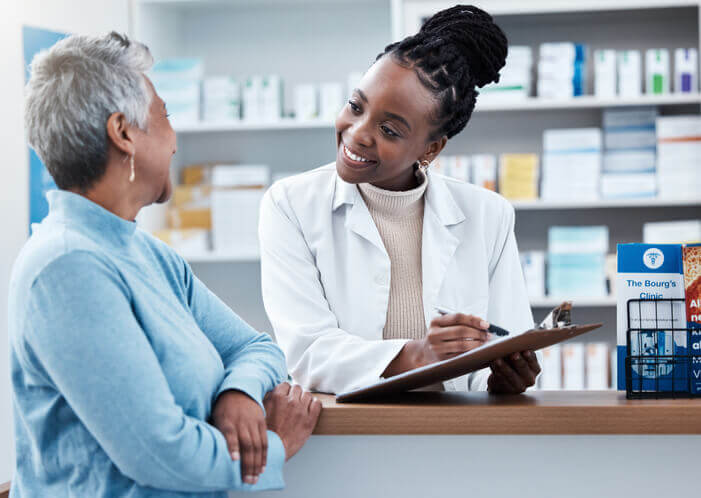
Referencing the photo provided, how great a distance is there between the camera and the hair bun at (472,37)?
1540 mm

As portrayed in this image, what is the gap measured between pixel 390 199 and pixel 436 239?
14 cm

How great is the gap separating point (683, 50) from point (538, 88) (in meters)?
0.59

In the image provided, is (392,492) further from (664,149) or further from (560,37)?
(560,37)

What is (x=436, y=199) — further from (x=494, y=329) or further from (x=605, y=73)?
(x=605, y=73)

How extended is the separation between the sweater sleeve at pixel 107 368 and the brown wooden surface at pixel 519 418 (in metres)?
0.32

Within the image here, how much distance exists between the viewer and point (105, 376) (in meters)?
0.89

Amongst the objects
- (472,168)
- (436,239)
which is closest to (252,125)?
(472,168)

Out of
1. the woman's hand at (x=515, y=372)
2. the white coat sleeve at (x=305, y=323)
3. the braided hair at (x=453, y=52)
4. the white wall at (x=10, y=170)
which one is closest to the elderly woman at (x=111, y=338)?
the white coat sleeve at (x=305, y=323)

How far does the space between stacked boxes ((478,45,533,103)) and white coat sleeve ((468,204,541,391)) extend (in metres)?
1.61

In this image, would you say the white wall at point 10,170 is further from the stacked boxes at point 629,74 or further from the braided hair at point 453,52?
the stacked boxes at point 629,74

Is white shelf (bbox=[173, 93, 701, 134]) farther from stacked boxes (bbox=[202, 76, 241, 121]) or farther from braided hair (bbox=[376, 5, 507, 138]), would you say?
braided hair (bbox=[376, 5, 507, 138])

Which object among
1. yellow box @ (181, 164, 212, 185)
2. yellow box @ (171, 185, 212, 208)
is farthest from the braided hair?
yellow box @ (181, 164, 212, 185)

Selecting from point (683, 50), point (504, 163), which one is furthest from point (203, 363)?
point (683, 50)

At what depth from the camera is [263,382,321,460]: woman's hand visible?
1146 mm
